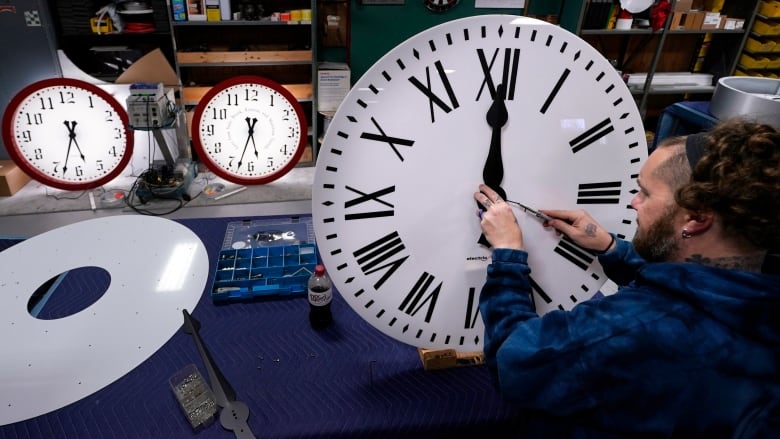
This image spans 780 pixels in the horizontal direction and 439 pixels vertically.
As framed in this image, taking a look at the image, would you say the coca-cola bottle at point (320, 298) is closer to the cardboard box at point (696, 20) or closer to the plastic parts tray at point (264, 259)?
the plastic parts tray at point (264, 259)

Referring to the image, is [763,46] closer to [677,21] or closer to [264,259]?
[677,21]

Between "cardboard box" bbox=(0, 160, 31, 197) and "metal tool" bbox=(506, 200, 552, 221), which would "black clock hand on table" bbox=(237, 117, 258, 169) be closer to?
"metal tool" bbox=(506, 200, 552, 221)

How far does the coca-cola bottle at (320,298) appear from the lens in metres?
1.39

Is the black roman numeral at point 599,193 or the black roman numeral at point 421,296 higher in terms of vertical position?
the black roman numeral at point 599,193

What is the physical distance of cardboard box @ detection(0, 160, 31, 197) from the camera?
3541mm

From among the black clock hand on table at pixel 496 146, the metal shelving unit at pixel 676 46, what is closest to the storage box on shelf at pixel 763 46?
the metal shelving unit at pixel 676 46

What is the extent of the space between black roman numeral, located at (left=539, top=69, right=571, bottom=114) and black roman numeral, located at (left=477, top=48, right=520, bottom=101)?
0.08 m

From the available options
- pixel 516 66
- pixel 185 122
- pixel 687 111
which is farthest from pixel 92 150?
pixel 687 111

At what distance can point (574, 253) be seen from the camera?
1.15 metres

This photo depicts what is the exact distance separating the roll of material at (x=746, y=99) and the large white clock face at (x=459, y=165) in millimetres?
1462

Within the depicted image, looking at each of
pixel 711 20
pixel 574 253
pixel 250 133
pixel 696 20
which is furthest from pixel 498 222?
pixel 711 20

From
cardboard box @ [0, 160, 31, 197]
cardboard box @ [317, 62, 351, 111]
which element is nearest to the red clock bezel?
cardboard box @ [317, 62, 351, 111]

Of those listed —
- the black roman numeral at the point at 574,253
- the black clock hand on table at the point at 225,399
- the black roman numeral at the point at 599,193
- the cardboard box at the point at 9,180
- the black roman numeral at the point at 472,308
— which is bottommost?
the cardboard box at the point at 9,180

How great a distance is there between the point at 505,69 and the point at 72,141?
4.77 ft
